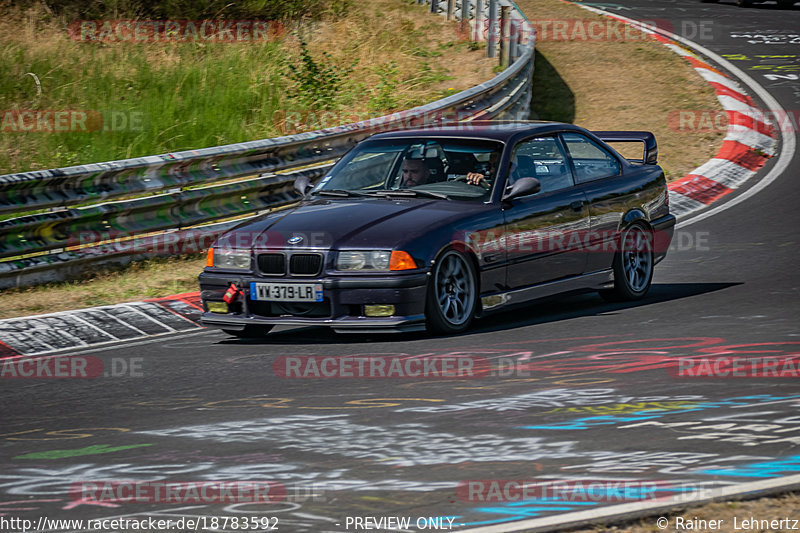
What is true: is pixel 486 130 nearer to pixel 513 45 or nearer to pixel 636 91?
pixel 513 45

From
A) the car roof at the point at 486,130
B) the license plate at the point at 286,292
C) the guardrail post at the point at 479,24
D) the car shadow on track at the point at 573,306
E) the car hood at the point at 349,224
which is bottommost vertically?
the car shadow on track at the point at 573,306

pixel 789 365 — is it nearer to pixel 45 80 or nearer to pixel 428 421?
pixel 428 421

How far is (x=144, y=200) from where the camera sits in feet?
34.1

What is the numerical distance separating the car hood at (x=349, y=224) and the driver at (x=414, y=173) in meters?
0.30

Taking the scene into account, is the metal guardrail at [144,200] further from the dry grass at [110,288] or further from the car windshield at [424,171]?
the car windshield at [424,171]

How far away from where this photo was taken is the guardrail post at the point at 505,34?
18219 millimetres

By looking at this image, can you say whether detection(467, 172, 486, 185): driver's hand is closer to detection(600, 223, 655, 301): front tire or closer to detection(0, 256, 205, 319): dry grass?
detection(600, 223, 655, 301): front tire

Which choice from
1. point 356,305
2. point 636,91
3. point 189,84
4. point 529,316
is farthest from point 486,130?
point 636,91

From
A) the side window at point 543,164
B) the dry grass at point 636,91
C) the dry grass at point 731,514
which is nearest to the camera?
the dry grass at point 731,514

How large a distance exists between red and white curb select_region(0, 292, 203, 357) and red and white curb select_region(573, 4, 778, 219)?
675cm

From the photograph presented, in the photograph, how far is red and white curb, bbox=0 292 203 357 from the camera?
8.20m

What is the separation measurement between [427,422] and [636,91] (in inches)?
591

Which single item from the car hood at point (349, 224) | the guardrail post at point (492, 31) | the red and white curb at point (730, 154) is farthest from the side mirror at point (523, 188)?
the guardrail post at point (492, 31)

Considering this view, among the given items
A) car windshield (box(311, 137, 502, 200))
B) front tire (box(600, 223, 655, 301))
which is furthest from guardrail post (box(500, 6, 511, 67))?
car windshield (box(311, 137, 502, 200))
